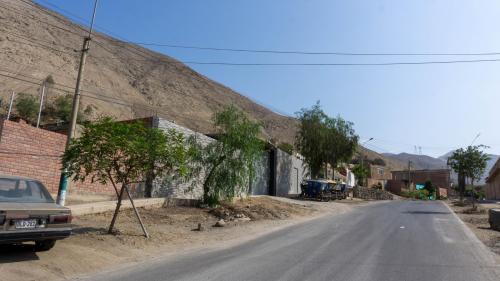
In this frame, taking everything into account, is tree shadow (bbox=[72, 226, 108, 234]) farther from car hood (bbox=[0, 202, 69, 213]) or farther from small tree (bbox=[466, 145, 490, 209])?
small tree (bbox=[466, 145, 490, 209])

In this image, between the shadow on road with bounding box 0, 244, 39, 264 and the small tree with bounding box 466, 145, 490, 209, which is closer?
the shadow on road with bounding box 0, 244, 39, 264

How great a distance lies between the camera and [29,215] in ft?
26.9

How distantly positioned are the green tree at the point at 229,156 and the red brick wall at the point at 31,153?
251 inches

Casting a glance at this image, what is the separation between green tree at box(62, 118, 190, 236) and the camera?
11.3 m

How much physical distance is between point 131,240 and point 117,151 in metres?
2.55

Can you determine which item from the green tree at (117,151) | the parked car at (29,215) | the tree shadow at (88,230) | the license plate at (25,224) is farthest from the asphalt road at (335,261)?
the tree shadow at (88,230)

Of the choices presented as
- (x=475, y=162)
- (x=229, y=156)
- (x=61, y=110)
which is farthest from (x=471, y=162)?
(x=61, y=110)

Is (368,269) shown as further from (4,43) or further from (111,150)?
(4,43)

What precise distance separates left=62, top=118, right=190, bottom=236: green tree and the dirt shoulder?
3.92 ft

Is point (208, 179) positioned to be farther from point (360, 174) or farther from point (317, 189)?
point (360, 174)

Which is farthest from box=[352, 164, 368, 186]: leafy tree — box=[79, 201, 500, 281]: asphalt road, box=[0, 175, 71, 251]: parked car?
box=[0, 175, 71, 251]: parked car

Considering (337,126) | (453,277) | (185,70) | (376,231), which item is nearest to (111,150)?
(453,277)

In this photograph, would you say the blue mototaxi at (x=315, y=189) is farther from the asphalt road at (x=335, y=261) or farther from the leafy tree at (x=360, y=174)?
the leafy tree at (x=360, y=174)

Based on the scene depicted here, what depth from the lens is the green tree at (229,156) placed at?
2248 centimetres
